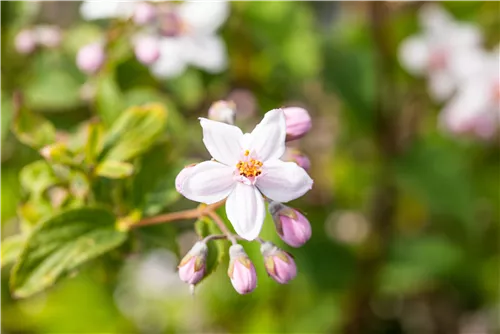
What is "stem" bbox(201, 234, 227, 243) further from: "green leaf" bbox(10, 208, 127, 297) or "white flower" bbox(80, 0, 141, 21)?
"white flower" bbox(80, 0, 141, 21)

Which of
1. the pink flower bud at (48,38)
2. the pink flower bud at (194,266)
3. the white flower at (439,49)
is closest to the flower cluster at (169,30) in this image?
the pink flower bud at (48,38)

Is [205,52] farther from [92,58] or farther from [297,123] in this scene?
[297,123]

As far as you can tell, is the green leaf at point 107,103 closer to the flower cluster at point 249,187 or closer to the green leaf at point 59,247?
the green leaf at point 59,247

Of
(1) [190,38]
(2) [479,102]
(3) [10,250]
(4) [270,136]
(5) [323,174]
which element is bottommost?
(5) [323,174]

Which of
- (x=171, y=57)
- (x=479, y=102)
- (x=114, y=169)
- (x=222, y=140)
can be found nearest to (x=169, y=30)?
(x=171, y=57)

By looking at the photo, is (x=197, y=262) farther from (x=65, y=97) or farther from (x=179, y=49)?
(x=65, y=97)

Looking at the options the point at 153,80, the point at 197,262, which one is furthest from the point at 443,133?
the point at 197,262
